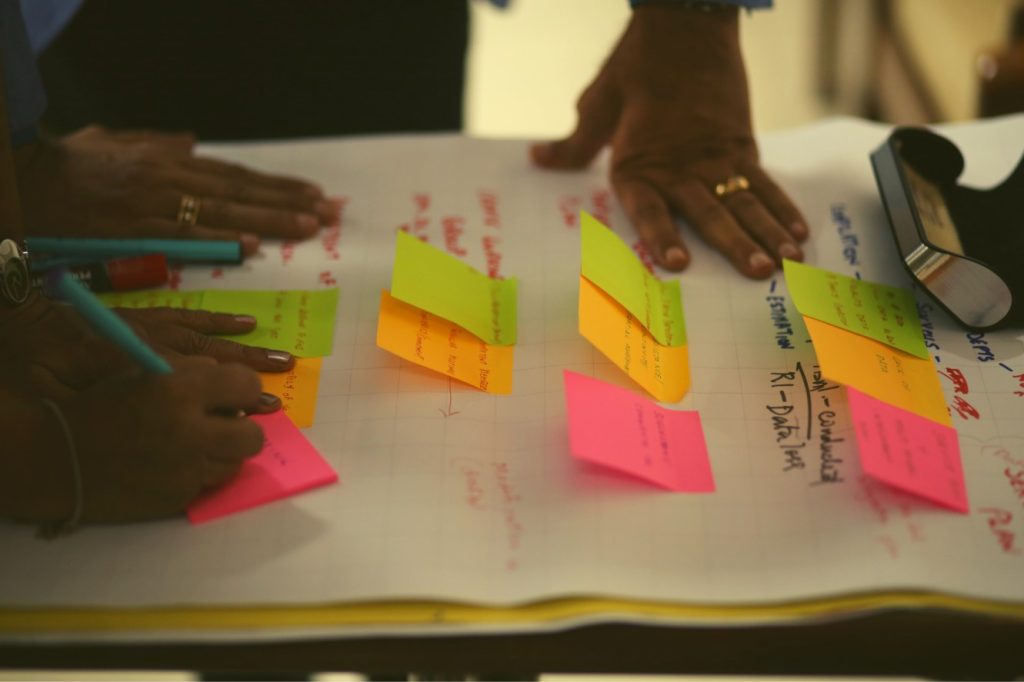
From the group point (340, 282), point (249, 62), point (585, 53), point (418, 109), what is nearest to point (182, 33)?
point (249, 62)

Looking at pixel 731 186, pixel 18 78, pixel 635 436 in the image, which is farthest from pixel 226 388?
pixel 731 186

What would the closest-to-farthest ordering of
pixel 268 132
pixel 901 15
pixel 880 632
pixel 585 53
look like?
pixel 880 632 → pixel 268 132 → pixel 901 15 → pixel 585 53

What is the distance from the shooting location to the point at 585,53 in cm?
239

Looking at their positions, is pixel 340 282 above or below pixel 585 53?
above

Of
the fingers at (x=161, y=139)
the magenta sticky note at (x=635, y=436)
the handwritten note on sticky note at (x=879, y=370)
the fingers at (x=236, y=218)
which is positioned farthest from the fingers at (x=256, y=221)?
the handwritten note on sticky note at (x=879, y=370)

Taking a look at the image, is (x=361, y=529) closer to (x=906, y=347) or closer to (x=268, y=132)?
(x=906, y=347)

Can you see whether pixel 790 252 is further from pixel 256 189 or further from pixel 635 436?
pixel 256 189

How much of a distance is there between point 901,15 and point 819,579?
1.87 m

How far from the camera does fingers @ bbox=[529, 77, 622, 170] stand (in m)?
0.91

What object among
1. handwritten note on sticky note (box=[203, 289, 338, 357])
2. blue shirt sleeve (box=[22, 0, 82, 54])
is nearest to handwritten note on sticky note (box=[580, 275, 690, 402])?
handwritten note on sticky note (box=[203, 289, 338, 357])

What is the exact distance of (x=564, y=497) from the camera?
0.58m

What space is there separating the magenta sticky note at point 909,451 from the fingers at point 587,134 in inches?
16.4

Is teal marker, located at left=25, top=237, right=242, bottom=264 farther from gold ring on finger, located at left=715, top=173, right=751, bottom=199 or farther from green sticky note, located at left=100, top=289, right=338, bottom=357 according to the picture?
gold ring on finger, located at left=715, top=173, right=751, bottom=199

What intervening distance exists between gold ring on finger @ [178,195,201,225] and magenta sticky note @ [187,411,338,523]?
0.95 ft
